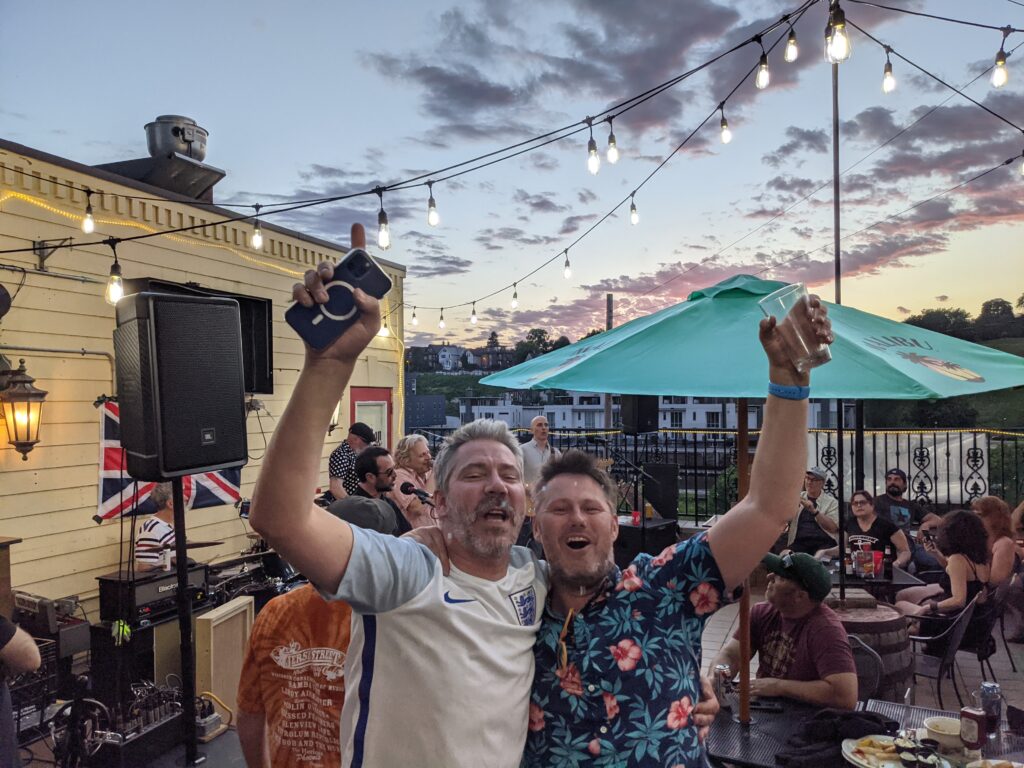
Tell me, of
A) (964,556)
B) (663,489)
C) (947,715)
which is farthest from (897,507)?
(947,715)

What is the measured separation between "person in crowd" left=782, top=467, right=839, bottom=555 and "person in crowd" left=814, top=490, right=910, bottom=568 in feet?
1.31

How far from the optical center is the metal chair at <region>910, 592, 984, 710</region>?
442 cm

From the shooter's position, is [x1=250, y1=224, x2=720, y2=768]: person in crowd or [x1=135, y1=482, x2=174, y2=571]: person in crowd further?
[x1=135, y1=482, x2=174, y2=571]: person in crowd

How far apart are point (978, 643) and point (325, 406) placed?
555cm

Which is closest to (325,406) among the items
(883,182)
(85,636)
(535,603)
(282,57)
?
(535,603)

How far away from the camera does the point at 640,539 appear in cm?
855

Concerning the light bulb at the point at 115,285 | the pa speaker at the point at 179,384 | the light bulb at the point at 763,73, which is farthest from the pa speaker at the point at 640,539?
the light bulb at the point at 115,285

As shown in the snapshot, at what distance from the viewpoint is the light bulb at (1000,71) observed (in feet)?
17.4

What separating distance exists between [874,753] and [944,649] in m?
3.11

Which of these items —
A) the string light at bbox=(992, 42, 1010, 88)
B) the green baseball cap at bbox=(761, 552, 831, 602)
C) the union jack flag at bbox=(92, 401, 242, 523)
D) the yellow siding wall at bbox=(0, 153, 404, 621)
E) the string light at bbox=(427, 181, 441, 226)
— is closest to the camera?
the green baseball cap at bbox=(761, 552, 831, 602)

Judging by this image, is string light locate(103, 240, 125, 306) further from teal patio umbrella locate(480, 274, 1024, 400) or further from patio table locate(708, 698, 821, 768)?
patio table locate(708, 698, 821, 768)

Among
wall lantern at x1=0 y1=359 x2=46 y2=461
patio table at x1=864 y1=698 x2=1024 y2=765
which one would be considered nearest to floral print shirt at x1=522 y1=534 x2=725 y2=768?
patio table at x1=864 y1=698 x2=1024 y2=765

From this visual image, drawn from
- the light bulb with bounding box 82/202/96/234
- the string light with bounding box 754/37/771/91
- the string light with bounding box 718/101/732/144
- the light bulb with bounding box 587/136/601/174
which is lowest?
the light bulb with bounding box 82/202/96/234

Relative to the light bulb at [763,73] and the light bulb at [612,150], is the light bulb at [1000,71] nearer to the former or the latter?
the light bulb at [763,73]
